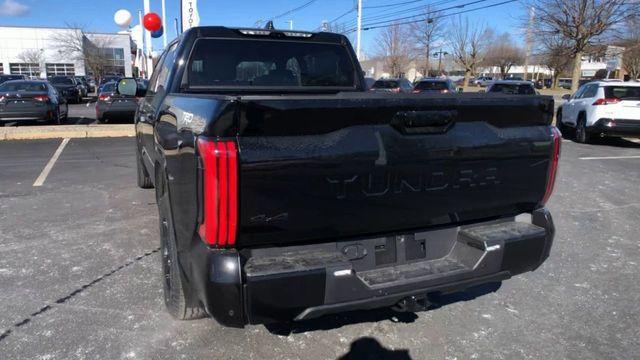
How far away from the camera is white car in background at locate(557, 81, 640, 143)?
1237 cm

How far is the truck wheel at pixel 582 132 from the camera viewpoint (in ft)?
43.8

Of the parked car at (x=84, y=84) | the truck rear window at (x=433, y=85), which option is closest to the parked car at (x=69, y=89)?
the parked car at (x=84, y=84)

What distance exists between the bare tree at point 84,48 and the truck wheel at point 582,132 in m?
55.2

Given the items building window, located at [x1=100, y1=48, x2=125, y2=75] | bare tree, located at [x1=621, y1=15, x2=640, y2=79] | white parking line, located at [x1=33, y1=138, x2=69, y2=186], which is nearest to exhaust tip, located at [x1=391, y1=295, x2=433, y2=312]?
white parking line, located at [x1=33, y1=138, x2=69, y2=186]

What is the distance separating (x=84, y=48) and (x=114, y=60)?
11241 millimetres

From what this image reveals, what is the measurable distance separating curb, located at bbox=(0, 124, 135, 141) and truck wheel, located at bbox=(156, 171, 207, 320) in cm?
1016

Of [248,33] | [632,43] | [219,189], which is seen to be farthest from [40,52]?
[219,189]

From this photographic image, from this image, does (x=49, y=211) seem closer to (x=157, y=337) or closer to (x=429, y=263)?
(x=157, y=337)

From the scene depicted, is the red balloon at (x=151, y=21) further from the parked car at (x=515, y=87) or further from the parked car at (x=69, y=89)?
the parked car at (x=515, y=87)

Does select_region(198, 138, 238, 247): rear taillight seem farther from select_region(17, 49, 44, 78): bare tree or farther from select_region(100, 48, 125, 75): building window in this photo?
select_region(17, 49, 44, 78): bare tree

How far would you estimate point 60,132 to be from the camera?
12383 mm

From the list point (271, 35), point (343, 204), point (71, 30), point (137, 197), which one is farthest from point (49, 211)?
point (71, 30)

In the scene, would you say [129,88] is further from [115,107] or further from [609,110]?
[609,110]

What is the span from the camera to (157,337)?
3.25 meters
